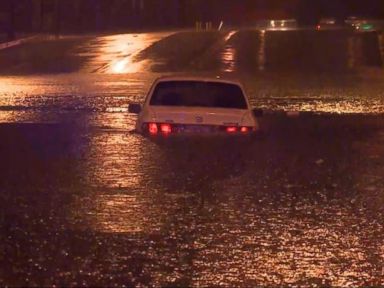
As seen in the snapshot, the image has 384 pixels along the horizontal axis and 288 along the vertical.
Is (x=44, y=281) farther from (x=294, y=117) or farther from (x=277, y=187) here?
(x=294, y=117)

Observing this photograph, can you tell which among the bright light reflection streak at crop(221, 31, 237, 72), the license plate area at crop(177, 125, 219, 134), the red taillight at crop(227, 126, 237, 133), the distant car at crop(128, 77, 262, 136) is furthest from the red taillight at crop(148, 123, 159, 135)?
the bright light reflection streak at crop(221, 31, 237, 72)

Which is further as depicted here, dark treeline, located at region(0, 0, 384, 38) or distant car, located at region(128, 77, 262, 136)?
dark treeline, located at region(0, 0, 384, 38)

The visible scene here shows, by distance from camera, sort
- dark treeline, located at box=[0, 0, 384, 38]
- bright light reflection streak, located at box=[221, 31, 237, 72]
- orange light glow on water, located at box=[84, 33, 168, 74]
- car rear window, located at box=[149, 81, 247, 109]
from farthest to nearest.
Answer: dark treeline, located at box=[0, 0, 384, 38], bright light reflection streak, located at box=[221, 31, 237, 72], orange light glow on water, located at box=[84, 33, 168, 74], car rear window, located at box=[149, 81, 247, 109]

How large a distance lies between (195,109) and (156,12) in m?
80.9

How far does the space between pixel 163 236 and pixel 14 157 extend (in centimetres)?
678

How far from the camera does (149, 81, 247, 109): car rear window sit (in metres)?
18.0

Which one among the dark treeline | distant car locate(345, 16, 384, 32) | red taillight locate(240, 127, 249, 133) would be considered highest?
red taillight locate(240, 127, 249, 133)


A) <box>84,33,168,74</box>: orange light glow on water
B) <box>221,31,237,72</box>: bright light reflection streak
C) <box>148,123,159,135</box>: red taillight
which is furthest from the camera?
<box>221,31,237,72</box>: bright light reflection streak

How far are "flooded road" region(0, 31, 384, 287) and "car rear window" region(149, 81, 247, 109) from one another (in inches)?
25.7

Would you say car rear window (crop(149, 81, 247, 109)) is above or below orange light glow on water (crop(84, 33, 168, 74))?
above

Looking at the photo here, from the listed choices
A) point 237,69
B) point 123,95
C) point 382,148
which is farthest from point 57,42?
point 382,148

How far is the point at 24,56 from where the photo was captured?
47.9 metres

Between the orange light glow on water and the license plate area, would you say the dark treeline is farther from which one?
the license plate area

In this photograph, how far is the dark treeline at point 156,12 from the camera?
74.9 metres
